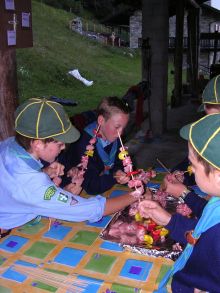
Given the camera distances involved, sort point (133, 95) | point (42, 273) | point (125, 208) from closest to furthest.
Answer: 1. point (42, 273)
2. point (125, 208)
3. point (133, 95)

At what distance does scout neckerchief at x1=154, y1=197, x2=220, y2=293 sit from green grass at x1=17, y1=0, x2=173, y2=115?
11156mm

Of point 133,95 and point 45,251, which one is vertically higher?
point 133,95

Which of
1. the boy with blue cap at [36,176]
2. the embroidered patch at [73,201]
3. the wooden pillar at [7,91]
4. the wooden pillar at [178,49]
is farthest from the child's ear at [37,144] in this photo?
the wooden pillar at [178,49]

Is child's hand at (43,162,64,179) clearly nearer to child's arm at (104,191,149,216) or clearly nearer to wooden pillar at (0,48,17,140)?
child's arm at (104,191,149,216)

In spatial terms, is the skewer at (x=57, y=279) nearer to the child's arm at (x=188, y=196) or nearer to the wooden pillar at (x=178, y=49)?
the child's arm at (x=188, y=196)

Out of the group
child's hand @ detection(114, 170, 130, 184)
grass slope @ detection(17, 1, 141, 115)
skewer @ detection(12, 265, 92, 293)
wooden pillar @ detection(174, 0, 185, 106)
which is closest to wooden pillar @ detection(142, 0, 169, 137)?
wooden pillar @ detection(174, 0, 185, 106)

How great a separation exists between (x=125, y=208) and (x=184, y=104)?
11.1 metres

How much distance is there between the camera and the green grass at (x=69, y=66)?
57.5 feet

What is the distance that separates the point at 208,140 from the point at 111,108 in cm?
175

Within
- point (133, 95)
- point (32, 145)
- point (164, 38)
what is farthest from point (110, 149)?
point (164, 38)

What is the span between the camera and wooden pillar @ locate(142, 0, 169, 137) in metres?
7.84

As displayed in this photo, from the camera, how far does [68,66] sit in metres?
23.4

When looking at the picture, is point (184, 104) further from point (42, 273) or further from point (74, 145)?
point (42, 273)

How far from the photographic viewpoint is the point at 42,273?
1.91 metres
